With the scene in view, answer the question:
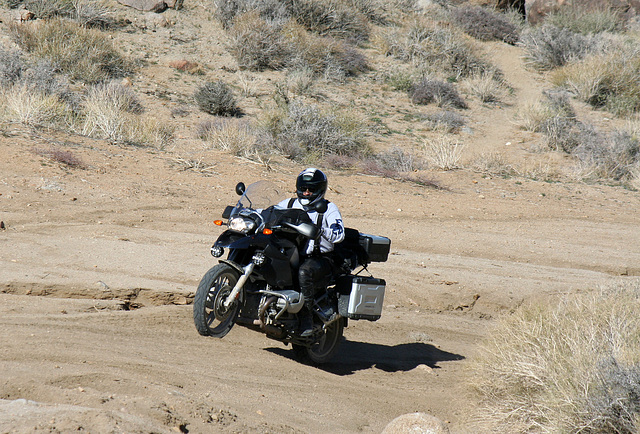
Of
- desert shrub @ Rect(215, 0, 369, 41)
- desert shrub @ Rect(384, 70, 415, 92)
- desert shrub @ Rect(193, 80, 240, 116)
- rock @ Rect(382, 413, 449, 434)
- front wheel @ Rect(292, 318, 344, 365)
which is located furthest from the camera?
desert shrub @ Rect(215, 0, 369, 41)

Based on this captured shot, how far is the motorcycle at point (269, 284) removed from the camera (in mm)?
5801

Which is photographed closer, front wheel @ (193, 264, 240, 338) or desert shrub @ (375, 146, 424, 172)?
front wheel @ (193, 264, 240, 338)

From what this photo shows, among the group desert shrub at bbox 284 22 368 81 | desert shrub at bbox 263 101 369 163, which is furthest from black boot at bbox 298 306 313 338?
desert shrub at bbox 284 22 368 81

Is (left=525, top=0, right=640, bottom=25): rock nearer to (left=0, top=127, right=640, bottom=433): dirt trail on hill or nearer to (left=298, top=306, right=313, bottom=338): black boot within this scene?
(left=0, top=127, right=640, bottom=433): dirt trail on hill

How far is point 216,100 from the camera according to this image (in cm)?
2039

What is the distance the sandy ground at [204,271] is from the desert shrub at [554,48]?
503 inches

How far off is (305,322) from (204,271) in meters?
3.07

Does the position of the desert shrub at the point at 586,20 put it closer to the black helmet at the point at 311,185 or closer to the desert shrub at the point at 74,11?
the desert shrub at the point at 74,11

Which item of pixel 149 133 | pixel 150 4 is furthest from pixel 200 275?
pixel 150 4

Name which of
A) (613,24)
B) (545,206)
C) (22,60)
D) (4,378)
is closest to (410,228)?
(545,206)

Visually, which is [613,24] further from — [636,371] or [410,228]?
[636,371]

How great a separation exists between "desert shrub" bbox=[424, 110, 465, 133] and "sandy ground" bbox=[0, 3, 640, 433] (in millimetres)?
4714

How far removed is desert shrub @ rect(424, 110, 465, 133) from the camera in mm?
22344

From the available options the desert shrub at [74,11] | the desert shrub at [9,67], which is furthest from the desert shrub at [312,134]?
the desert shrub at [74,11]
